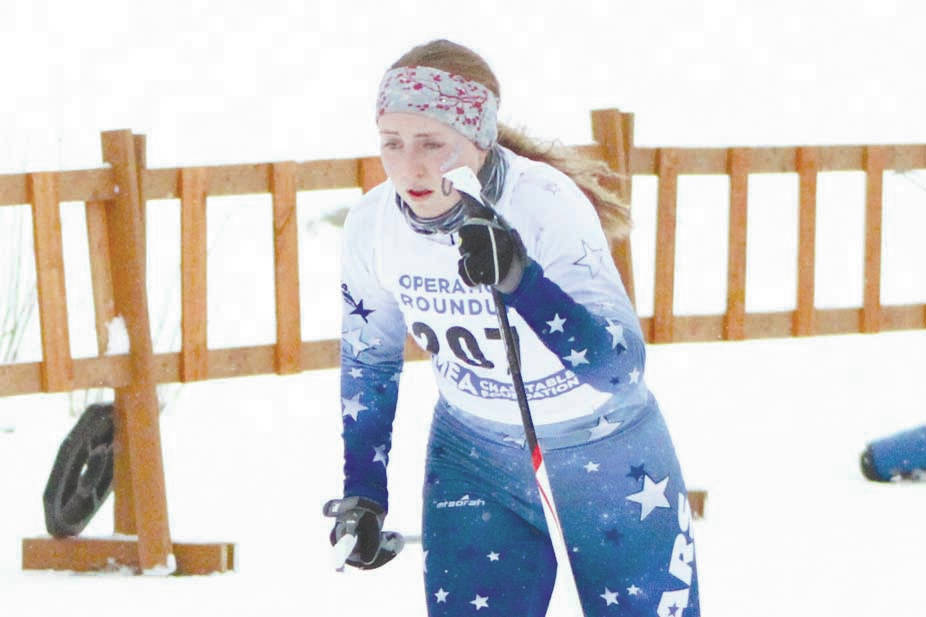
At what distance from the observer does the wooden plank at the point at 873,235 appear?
8508 mm

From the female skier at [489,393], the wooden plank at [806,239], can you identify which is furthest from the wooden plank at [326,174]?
the female skier at [489,393]

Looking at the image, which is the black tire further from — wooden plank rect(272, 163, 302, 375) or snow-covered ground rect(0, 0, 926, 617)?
wooden plank rect(272, 163, 302, 375)

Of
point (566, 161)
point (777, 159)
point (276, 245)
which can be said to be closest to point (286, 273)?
point (276, 245)

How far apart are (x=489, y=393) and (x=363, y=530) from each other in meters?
0.35

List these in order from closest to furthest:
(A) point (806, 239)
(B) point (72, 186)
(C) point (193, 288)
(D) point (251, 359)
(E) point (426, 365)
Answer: (B) point (72, 186), (C) point (193, 288), (D) point (251, 359), (A) point (806, 239), (E) point (426, 365)

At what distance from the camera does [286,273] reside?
6199 mm

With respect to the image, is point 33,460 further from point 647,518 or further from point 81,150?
point 81,150

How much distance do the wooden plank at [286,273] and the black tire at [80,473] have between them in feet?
2.48

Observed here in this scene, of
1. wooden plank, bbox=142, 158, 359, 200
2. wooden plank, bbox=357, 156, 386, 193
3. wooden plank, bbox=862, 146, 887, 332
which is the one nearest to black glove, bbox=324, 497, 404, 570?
wooden plank, bbox=142, 158, 359, 200

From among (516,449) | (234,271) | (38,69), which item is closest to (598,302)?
(516,449)

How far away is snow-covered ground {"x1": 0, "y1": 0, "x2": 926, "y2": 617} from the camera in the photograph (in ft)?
19.0

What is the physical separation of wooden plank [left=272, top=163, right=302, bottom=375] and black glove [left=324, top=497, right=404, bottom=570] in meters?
3.25

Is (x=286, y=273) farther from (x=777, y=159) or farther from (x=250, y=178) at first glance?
(x=777, y=159)

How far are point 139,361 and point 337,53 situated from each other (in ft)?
54.1
